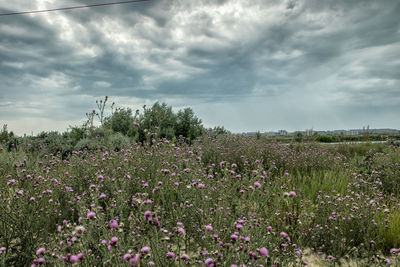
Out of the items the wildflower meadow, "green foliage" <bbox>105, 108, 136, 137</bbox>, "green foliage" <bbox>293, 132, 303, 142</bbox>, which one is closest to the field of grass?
the wildflower meadow

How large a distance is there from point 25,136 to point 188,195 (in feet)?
37.0

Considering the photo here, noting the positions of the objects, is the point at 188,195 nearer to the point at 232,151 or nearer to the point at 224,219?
the point at 224,219

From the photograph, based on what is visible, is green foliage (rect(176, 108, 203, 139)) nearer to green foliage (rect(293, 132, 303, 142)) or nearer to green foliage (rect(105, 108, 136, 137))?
green foliage (rect(105, 108, 136, 137))

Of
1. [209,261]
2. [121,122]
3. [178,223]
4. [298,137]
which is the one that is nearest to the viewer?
[209,261]

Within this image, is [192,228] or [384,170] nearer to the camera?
[192,228]

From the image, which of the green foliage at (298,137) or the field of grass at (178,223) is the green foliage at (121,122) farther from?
the green foliage at (298,137)

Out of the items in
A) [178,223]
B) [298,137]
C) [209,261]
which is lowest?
[209,261]

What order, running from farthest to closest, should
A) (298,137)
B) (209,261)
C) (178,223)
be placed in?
(298,137), (178,223), (209,261)

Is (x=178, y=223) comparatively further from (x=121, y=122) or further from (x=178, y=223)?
(x=121, y=122)

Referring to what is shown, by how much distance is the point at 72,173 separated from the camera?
4.98 meters

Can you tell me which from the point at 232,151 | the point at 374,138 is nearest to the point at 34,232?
the point at 232,151

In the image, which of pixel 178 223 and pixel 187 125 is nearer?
pixel 178 223

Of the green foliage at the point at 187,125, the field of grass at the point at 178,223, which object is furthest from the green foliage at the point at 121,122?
the field of grass at the point at 178,223

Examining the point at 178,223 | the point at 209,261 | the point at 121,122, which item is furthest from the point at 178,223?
the point at 121,122
